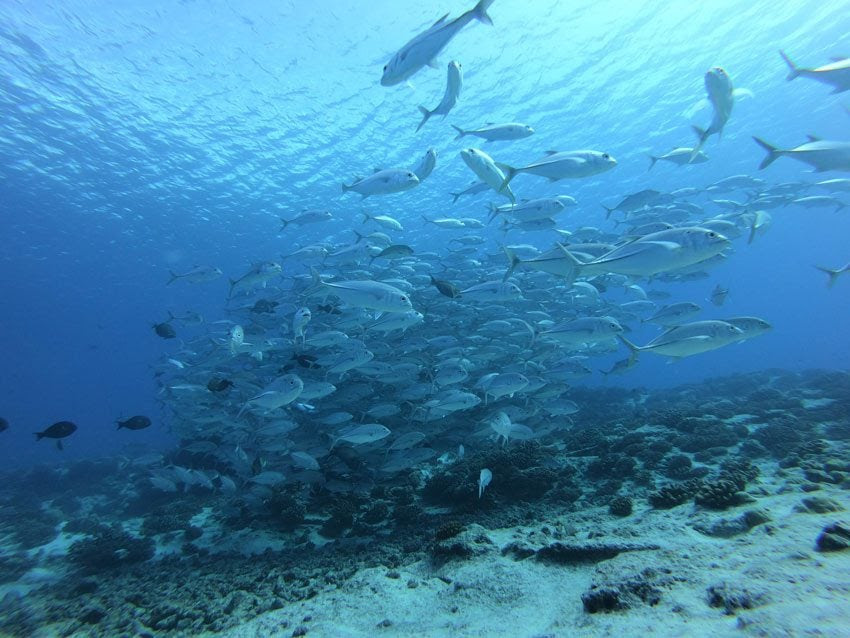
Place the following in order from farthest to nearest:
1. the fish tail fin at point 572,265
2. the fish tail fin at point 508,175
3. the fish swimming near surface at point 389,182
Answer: the fish swimming near surface at point 389,182
the fish tail fin at point 508,175
the fish tail fin at point 572,265

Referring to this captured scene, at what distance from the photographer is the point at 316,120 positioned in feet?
71.1

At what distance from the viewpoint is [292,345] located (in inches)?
364

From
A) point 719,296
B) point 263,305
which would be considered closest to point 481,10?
point 263,305

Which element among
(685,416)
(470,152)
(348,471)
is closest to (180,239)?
(348,471)

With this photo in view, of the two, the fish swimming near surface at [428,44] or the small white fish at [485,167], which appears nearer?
the fish swimming near surface at [428,44]

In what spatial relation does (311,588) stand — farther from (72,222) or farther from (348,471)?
(72,222)

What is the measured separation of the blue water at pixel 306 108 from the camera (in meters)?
16.2

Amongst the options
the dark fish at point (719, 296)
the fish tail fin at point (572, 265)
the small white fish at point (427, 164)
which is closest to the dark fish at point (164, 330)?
the small white fish at point (427, 164)

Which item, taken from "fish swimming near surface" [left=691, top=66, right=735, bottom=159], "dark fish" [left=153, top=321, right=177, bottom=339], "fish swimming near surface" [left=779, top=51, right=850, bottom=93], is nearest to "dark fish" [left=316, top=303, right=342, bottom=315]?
"dark fish" [left=153, top=321, right=177, bottom=339]

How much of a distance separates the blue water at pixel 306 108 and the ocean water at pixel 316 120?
11cm

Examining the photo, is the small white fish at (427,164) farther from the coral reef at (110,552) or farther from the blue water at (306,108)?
the blue water at (306,108)

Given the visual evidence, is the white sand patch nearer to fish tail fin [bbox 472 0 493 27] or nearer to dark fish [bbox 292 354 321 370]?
dark fish [bbox 292 354 321 370]

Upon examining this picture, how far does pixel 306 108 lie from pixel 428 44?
20040mm

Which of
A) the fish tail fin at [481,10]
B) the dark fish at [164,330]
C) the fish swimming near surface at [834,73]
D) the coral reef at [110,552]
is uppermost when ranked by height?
the fish swimming near surface at [834,73]
